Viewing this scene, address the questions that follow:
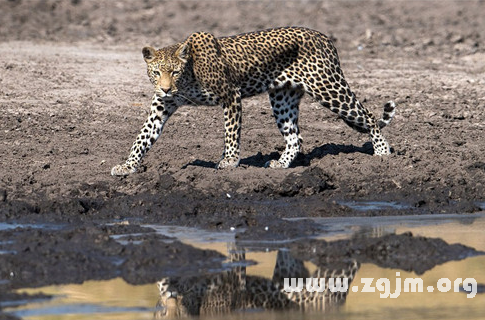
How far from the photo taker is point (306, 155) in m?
13.2

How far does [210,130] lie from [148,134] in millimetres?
2245

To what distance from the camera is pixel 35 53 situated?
17344 millimetres

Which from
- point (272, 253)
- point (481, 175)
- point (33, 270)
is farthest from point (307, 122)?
point (33, 270)

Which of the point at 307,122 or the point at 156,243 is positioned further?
the point at 307,122

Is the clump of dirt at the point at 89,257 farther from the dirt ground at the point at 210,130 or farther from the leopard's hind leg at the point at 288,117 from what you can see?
the leopard's hind leg at the point at 288,117

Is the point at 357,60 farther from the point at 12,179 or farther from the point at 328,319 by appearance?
the point at 328,319

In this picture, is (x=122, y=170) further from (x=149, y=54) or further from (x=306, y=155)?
(x=306, y=155)

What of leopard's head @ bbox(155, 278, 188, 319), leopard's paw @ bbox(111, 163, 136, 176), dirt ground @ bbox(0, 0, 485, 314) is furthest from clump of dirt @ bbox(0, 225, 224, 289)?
leopard's paw @ bbox(111, 163, 136, 176)

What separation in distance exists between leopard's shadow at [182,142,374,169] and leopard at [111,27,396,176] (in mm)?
136

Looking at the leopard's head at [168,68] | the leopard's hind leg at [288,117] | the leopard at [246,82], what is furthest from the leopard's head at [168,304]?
the leopard's hind leg at [288,117]

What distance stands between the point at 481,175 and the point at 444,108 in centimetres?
317

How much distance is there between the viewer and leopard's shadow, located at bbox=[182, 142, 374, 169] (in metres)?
12.9

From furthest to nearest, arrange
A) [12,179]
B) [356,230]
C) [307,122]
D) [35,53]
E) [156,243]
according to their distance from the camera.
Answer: [35,53] → [307,122] → [12,179] → [356,230] → [156,243]

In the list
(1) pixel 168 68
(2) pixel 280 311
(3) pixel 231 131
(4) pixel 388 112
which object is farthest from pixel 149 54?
(2) pixel 280 311
